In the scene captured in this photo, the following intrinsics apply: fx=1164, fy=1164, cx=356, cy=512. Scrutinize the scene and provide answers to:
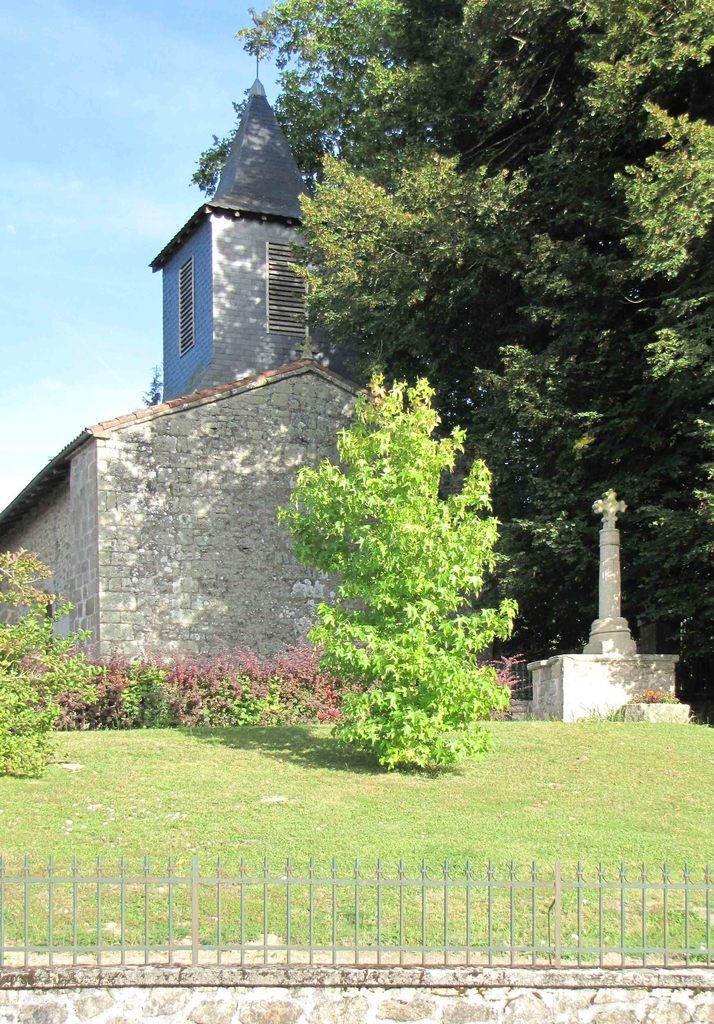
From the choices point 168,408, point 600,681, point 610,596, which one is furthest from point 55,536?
point 600,681

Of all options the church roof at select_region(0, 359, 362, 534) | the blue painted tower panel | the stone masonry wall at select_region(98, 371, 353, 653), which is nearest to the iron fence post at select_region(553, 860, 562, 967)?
the stone masonry wall at select_region(98, 371, 353, 653)

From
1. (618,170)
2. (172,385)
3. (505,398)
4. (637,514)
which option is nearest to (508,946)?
(637,514)

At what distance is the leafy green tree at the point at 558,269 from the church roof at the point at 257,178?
13.9 ft

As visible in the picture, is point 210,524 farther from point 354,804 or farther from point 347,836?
point 347,836

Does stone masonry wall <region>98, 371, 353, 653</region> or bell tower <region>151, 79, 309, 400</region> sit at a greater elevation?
bell tower <region>151, 79, 309, 400</region>

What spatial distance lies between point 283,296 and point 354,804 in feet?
57.2

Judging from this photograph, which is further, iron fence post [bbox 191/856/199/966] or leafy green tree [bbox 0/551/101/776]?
leafy green tree [bbox 0/551/101/776]

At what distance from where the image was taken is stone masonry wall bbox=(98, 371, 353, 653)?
64.0 feet

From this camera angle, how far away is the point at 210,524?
20.3 m

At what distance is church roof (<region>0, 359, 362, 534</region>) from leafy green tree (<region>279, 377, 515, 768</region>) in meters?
7.76

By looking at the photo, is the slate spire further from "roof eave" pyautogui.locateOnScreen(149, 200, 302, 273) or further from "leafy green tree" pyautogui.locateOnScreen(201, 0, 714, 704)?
"leafy green tree" pyautogui.locateOnScreen(201, 0, 714, 704)

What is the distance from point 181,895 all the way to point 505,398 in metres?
A: 12.8

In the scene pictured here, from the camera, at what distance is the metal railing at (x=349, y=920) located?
693cm

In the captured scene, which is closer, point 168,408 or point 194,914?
point 194,914
